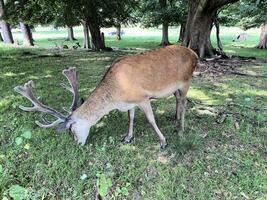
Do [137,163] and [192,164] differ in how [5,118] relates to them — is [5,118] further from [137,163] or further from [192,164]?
[192,164]

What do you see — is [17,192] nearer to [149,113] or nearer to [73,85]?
[73,85]

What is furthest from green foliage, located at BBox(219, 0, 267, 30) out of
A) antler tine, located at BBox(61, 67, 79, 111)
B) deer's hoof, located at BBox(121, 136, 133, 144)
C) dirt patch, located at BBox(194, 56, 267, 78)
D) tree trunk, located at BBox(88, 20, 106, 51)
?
antler tine, located at BBox(61, 67, 79, 111)

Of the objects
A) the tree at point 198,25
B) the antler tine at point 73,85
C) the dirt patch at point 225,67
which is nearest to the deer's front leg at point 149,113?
the antler tine at point 73,85

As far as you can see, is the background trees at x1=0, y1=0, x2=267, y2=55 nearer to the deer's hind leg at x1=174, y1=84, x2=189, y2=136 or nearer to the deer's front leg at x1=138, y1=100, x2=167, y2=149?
the deer's hind leg at x1=174, y1=84, x2=189, y2=136

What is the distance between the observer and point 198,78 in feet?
27.2

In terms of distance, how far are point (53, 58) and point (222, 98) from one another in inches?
234

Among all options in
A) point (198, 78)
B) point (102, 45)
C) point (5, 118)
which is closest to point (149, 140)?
Result: point (5, 118)

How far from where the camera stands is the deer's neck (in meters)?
4.11

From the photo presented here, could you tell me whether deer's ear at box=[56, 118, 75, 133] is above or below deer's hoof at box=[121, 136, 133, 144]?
above

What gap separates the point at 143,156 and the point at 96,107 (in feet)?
2.91

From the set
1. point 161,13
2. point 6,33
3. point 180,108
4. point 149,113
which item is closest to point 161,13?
point 161,13

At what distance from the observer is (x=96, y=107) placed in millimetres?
4137

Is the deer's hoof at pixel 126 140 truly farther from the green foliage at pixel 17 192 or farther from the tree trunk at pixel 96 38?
the tree trunk at pixel 96 38

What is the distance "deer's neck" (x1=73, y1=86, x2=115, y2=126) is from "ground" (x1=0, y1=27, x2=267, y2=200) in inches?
19.1
